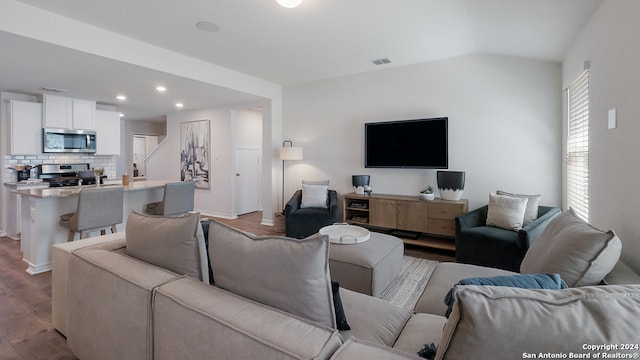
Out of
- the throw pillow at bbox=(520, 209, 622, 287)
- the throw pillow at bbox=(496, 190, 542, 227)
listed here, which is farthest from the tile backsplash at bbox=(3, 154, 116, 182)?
the throw pillow at bbox=(496, 190, 542, 227)

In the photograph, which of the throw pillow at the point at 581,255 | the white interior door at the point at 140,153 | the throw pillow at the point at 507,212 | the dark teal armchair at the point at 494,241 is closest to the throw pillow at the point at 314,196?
the dark teal armchair at the point at 494,241

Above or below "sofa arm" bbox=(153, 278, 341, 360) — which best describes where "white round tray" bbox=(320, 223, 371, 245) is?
below

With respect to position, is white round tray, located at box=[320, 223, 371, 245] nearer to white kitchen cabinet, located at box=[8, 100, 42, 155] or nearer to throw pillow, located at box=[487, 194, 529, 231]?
throw pillow, located at box=[487, 194, 529, 231]

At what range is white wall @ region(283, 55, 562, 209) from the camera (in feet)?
12.0

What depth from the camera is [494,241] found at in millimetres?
2998

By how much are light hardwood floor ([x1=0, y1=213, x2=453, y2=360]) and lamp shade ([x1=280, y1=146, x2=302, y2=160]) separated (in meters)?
2.43

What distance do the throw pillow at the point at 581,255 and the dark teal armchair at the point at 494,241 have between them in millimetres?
1271

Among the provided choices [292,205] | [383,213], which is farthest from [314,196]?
[383,213]

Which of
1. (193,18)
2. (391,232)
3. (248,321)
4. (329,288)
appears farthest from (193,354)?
(391,232)

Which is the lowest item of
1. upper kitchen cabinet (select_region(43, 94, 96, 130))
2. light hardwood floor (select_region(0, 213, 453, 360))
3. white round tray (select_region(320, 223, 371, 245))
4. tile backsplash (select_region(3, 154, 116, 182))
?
light hardwood floor (select_region(0, 213, 453, 360))

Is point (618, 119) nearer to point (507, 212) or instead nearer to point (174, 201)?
point (507, 212)

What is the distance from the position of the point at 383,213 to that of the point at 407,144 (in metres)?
1.07

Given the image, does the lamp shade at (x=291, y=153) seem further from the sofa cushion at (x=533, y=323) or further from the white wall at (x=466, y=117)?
the sofa cushion at (x=533, y=323)

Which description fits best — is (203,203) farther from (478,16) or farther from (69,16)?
(478,16)
